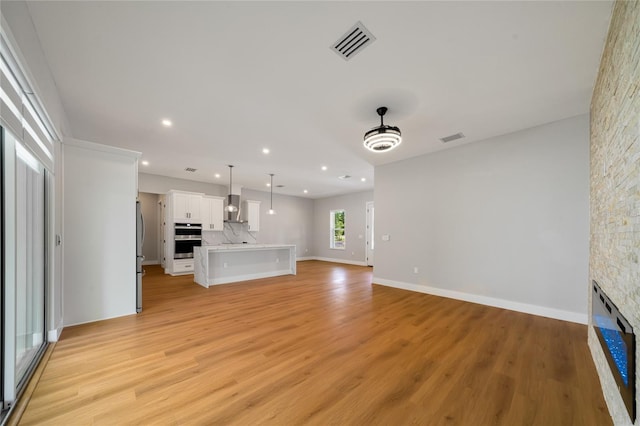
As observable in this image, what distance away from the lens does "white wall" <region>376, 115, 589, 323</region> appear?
3.61 metres

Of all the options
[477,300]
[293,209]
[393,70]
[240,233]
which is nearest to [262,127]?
[393,70]

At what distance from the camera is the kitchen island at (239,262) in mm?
5812

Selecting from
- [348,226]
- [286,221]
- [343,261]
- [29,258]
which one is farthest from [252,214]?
[29,258]

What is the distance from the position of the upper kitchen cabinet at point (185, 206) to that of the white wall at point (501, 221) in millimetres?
5722

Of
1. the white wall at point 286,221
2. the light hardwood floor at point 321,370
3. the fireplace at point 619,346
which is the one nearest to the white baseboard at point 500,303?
the light hardwood floor at point 321,370

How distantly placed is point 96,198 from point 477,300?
6.29 m

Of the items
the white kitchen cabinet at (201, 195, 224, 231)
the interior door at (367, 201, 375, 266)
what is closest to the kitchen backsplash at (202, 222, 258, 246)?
the white kitchen cabinet at (201, 195, 224, 231)

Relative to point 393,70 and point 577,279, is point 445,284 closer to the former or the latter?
point 577,279

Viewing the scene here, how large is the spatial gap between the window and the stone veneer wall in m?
8.39

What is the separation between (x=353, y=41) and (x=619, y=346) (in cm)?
291

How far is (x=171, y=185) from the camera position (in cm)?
790

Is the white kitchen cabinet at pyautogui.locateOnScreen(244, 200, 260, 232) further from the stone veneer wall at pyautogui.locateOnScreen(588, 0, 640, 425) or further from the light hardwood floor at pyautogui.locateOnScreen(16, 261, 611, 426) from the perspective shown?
the stone veneer wall at pyautogui.locateOnScreen(588, 0, 640, 425)

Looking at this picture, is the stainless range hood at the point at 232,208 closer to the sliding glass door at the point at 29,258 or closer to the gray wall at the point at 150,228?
the gray wall at the point at 150,228

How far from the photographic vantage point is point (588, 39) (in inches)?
85.6
